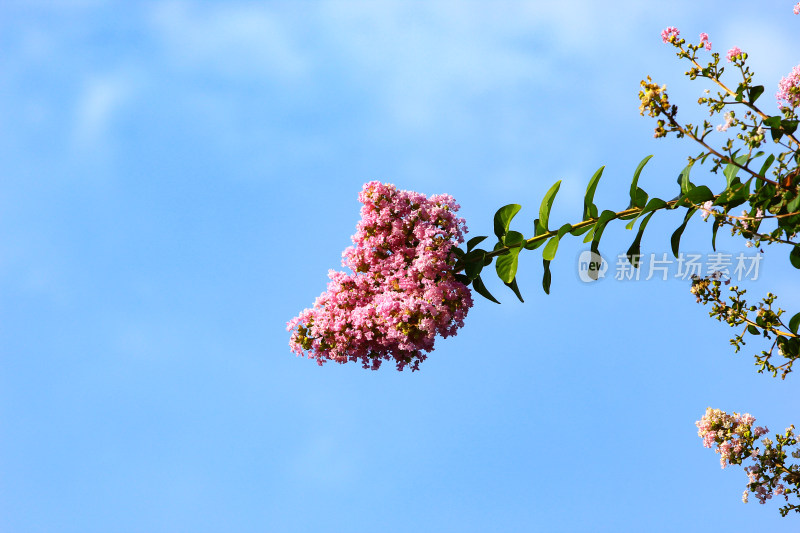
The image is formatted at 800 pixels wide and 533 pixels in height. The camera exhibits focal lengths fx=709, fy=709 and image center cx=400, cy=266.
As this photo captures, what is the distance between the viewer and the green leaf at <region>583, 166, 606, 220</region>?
5.74 metres

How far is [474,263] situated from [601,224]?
109 centimetres

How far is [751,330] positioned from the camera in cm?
559

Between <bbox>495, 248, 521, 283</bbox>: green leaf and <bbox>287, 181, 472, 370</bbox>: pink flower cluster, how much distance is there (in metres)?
0.35

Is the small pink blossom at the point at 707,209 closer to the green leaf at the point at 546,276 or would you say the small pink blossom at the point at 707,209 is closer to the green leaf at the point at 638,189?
the green leaf at the point at 638,189

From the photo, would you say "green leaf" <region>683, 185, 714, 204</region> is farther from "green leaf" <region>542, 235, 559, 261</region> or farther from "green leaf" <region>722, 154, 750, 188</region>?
"green leaf" <region>542, 235, 559, 261</region>

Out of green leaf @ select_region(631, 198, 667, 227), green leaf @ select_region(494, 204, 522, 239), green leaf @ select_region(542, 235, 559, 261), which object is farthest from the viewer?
green leaf @ select_region(494, 204, 522, 239)

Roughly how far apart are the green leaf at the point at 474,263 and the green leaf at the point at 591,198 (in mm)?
913

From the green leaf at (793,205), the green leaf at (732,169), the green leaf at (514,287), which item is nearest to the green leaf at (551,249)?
the green leaf at (514,287)

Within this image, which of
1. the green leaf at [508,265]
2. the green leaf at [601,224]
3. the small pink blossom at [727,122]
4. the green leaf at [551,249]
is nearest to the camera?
the small pink blossom at [727,122]

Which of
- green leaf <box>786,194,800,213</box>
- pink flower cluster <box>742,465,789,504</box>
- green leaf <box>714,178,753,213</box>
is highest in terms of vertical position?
green leaf <box>714,178,753,213</box>

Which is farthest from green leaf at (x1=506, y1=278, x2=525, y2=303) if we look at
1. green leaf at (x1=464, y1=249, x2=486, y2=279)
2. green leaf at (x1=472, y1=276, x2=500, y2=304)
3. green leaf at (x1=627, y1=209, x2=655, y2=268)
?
green leaf at (x1=627, y1=209, x2=655, y2=268)

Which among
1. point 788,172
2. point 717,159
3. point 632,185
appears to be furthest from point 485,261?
point 788,172

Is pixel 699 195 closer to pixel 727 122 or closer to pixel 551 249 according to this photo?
pixel 727 122

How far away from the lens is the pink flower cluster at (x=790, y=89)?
17.8ft
